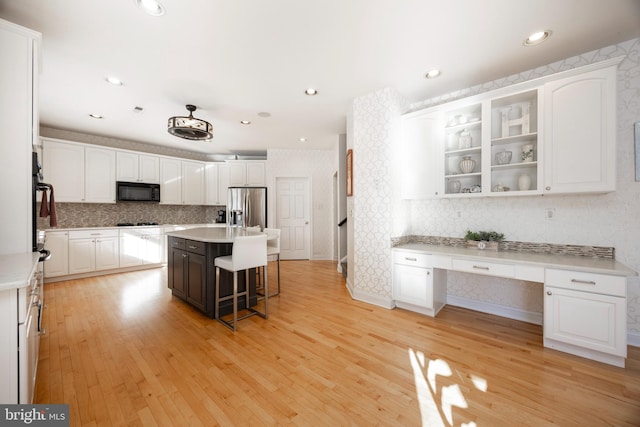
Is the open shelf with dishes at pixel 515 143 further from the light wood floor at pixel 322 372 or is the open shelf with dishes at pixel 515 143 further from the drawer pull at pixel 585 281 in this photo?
the light wood floor at pixel 322 372

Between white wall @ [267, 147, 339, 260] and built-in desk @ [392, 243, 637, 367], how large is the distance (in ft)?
11.9

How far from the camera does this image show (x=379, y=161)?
3064mm

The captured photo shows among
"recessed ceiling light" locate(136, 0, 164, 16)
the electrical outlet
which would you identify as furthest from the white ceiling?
the electrical outlet

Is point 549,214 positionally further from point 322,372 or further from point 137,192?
point 137,192

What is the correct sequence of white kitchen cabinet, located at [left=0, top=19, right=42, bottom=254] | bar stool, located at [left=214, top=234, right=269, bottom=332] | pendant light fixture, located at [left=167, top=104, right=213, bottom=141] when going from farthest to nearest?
pendant light fixture, located at [left=167, top=104, right=213, bottom=141], bar stool, located at [left=214, top=234, right=269, bottom=332], white kitchen cabinet, located at [left=0, top=19, right=42, bottom=254]

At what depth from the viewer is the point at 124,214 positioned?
5.07 metres

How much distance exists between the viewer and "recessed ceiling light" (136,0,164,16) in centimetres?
171

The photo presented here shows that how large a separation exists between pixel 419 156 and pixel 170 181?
5.28m

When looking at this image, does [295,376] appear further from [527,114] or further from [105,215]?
[105,215]

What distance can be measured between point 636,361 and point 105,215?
7.62m

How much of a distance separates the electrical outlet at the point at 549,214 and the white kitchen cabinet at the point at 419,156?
106 cm

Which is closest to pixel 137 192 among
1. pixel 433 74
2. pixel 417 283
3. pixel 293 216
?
pixel 293 216

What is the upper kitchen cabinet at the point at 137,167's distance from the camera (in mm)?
4738

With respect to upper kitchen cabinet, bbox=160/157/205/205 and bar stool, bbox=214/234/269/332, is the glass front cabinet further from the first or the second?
upper kitchen cabinet, bbox=160/157/205/205
